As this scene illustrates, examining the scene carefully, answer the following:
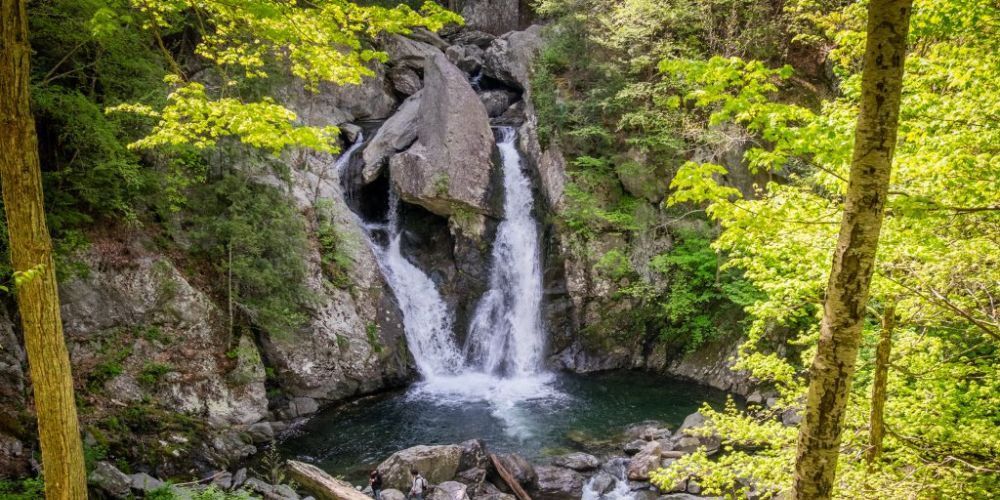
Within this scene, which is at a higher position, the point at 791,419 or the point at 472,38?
the point at 472,38

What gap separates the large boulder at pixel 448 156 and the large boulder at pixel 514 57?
11.4 ft

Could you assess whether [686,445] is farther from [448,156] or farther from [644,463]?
[448,156]

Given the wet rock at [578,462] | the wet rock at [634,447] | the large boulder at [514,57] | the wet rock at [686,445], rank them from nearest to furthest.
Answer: the wet rock at [578,462] → the wet rock at [686,445] → the wet rock at [634,447] → the large boulder at [514,57]

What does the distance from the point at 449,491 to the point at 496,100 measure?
17.7 metres

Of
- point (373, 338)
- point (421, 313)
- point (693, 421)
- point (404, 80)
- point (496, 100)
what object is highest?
point (404, 80)

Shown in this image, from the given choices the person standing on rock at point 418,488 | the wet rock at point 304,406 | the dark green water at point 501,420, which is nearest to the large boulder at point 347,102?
the wet rock at point 304,406

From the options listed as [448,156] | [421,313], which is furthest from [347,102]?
[421,313]

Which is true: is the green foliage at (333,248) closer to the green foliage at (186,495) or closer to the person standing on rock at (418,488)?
the person standing on rock at (418,488)

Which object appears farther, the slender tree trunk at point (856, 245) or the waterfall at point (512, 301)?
the waterfall at point (512, 301)

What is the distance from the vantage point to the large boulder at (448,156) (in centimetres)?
1714

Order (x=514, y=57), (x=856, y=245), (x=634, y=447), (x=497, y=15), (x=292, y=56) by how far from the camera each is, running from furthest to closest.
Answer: (x=497, y=15) → (x=514, y=57) → (x=634, y=447) → (x=292, y=56) → (x=856, y=245)


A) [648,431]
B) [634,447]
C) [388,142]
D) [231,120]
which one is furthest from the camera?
[388,142]

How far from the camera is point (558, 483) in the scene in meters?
9.92

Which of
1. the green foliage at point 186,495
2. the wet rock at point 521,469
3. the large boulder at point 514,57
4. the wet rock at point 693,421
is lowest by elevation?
the wet rock at point 521,469
